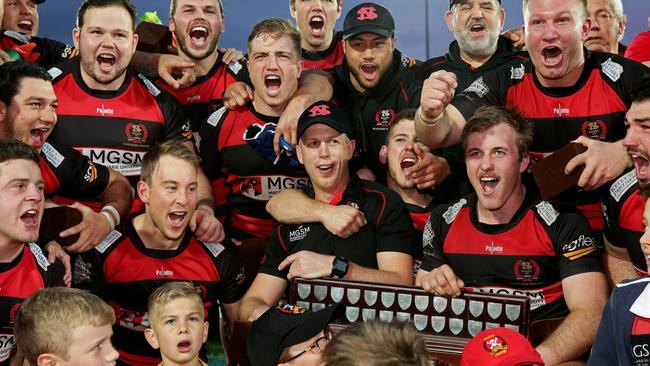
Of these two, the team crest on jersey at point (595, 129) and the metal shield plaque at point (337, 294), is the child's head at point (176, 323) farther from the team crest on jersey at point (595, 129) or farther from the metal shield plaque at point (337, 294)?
the team crest on jersey at point (595, 129)

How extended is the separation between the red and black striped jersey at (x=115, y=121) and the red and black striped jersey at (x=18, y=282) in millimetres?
1284

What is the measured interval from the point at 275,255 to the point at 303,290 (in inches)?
26.9

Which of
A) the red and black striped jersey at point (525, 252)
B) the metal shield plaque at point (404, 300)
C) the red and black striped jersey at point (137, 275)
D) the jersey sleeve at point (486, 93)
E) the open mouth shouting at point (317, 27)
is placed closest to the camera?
the metal shield plaque at point (404, 300)

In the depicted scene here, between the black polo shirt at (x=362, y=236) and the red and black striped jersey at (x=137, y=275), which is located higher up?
the black polo shirt at (x=362, y=236)

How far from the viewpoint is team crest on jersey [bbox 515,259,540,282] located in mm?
4445

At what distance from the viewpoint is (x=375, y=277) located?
15.2ft

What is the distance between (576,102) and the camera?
494 centimetres

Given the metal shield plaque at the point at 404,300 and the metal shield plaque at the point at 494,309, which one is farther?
the metal shield plaque at the point at 404,300

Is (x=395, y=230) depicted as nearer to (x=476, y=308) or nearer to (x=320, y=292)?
(x=320, y=292)

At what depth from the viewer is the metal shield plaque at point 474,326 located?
3.97 m

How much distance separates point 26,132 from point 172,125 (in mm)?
988

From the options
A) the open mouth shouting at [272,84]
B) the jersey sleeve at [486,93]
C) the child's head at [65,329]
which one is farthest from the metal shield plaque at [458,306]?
the open mouth shouting at [272,84]

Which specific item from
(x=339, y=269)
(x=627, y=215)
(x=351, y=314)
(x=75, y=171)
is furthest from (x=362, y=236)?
(x=75, y=171)

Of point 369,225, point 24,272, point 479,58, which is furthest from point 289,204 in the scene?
point 479,58
